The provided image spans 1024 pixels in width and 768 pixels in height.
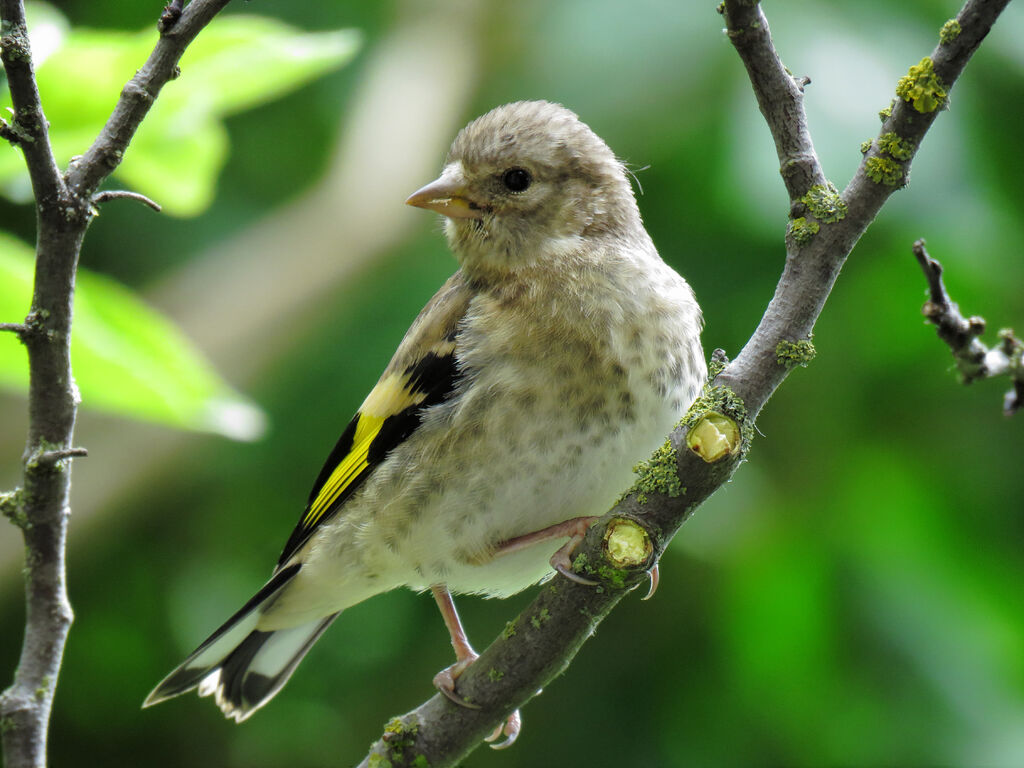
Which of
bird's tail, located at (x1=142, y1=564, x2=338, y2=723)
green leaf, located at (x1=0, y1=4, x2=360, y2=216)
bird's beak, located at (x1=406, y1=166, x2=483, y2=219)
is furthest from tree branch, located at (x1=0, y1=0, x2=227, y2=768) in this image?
bird's beak, located at (x1=406, y1=166, x2=483, y2=219)

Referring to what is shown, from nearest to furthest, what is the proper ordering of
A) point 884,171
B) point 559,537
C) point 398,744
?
point 884,171
point 398,744
point 559,537

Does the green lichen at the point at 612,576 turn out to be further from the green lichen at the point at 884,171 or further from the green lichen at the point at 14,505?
the green lichen at the point at 14,505

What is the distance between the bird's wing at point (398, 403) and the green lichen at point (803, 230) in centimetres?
88

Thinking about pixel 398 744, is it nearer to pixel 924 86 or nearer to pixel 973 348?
pixel 973 348

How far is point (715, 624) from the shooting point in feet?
10.8

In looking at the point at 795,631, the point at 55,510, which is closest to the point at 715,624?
the point at 795,631

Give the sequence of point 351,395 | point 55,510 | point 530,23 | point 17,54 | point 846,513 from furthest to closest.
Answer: point 530,23
point 351,395
point 846,513
point 55,510
point 17,54

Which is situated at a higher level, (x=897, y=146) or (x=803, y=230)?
(x=897, y=146)

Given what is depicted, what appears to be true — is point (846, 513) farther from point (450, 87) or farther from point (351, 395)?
point (450, 87)

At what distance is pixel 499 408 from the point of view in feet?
6.95

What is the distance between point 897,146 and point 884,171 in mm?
35

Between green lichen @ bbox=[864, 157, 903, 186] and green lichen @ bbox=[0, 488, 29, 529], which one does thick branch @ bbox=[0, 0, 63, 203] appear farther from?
green lichen @ bbox=[864, 157, 903, 186]

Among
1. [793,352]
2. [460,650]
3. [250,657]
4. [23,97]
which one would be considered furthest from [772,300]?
[250,657]

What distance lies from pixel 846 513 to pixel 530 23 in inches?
78.5
